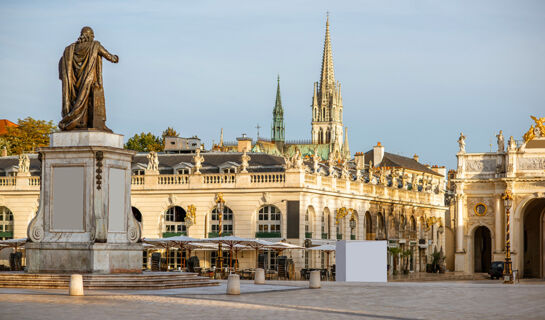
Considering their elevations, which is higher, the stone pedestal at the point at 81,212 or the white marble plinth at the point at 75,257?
the stone pedestal at the point at 81,212

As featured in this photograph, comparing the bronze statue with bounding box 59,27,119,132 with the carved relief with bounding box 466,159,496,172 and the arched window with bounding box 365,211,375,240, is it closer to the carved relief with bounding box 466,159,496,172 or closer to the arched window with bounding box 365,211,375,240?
the arched window with bounding box 365,211,375,240

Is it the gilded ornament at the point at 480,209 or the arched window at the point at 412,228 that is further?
the arched window at the point at 412,228

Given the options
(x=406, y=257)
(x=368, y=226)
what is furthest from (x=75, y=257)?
(x=406, y=257)

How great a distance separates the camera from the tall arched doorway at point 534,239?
9969 centimetres

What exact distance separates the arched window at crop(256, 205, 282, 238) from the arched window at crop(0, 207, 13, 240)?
1989 centimetres

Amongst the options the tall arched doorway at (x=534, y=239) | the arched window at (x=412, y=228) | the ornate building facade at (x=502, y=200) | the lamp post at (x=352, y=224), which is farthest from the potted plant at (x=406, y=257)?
the lamp post at (x=352, y=224)

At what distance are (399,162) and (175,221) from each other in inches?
2984

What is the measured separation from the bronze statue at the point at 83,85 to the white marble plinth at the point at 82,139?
0.33 m

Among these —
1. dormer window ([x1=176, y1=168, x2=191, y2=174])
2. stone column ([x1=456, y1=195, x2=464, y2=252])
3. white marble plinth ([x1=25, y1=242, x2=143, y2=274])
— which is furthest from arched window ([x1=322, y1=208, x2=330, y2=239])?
white marble plinth ([x1=25, y1=242, x2=143, y2=274])

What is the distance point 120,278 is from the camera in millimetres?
33188

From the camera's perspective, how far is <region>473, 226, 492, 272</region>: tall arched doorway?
107 metres

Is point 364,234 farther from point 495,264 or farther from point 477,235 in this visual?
point 477,235

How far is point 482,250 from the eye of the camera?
108812 millimetres

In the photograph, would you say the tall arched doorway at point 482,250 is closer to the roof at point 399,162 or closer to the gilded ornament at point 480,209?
the gilded ornament at point 480,209
